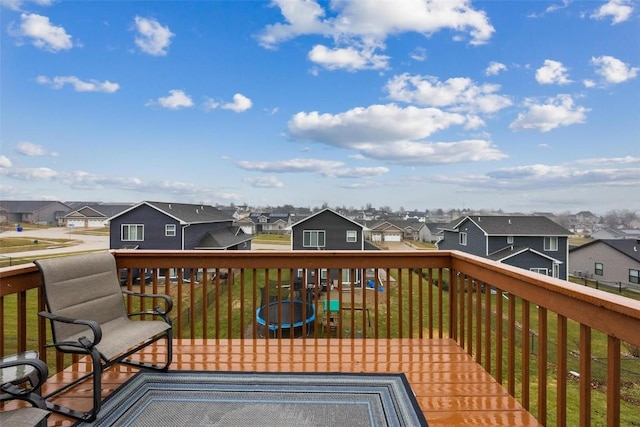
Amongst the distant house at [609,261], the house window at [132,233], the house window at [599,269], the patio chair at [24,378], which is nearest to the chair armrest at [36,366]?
the patio chair at [24,378]

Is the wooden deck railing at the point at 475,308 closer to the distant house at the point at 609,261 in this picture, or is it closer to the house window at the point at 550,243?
the distant house at the point at 609,261

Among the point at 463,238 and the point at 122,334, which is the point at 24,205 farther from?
the point at 463,238

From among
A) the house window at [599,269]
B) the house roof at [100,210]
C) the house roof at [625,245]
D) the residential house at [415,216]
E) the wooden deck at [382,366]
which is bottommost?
the wooden deck at [382,366]

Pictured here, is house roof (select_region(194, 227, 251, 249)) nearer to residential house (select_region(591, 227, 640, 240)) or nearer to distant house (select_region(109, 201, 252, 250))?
distant house (select_region(109, 201, 252, 250))

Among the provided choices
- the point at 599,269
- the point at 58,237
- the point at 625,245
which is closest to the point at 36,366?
the point at 58,237

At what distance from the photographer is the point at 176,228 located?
597cm

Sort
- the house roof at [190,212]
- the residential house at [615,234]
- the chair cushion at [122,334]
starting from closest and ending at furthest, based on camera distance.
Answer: the chair cushion at [122,334], the residential house at [615,234], the house roof at [190,212]

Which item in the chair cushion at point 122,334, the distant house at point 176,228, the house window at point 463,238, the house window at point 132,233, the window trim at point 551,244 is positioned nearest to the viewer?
the chair cushion at point 122,334

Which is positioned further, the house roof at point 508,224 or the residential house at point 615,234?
the house roof at point 508,224

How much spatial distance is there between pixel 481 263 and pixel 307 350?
1581mm

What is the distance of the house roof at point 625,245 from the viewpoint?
7.33 ft

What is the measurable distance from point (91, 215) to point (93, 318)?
2.66 m

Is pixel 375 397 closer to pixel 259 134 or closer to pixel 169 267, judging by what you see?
pixel 169 267

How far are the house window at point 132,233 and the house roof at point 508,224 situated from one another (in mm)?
4579
